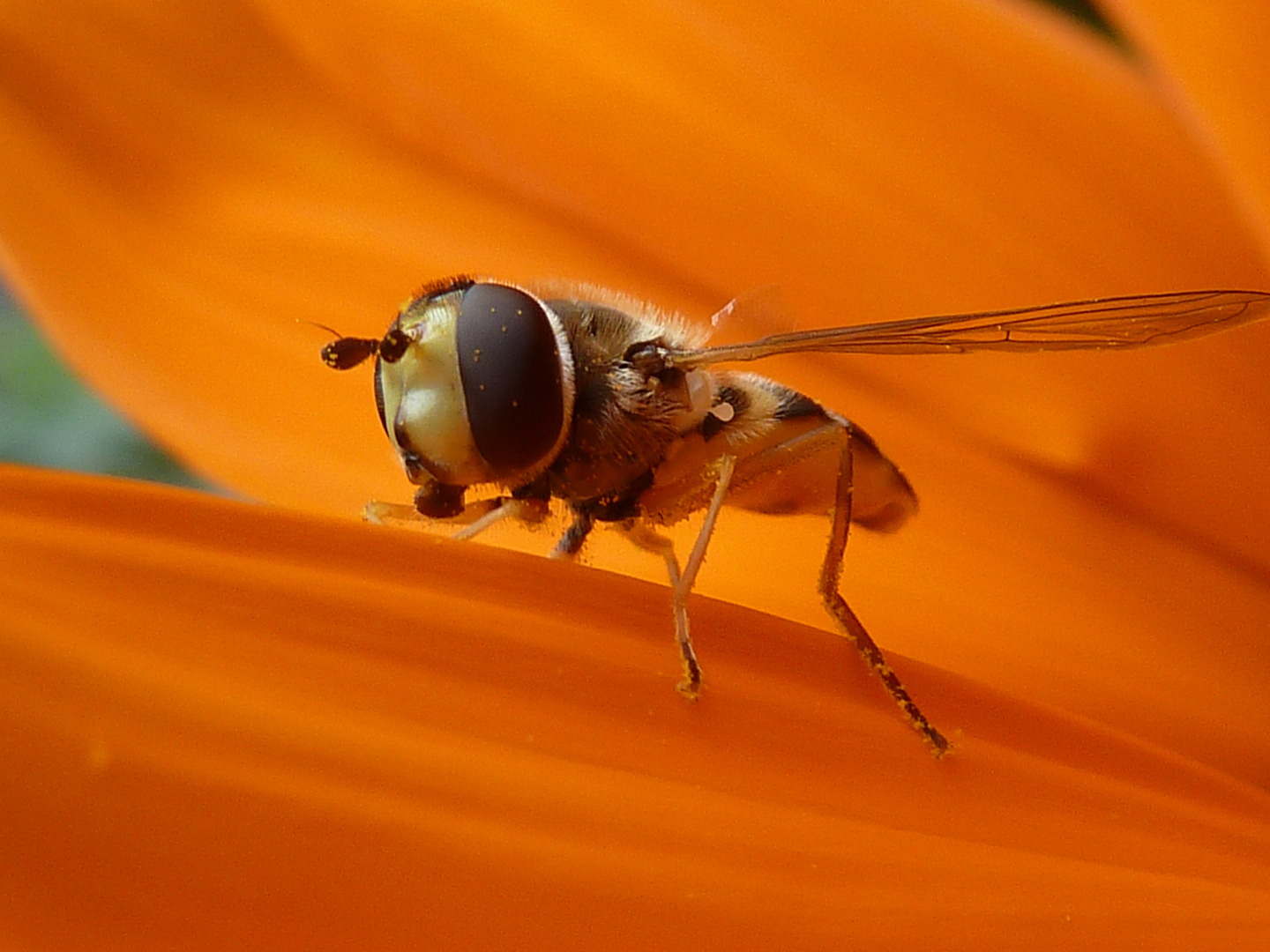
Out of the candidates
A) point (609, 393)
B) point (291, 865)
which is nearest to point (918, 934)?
point (291, 865)

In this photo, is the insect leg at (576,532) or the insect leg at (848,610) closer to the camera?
the insect leg at (848,610)

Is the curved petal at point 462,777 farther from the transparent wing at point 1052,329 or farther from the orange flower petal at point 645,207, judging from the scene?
the orange flower petal at point 645,207

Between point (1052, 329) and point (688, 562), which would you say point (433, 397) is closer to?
point (688, 562)

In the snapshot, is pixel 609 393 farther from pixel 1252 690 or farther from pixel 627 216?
pixel 1252 690

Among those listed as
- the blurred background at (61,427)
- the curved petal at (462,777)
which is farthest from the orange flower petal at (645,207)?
the blurred background at (61,427)

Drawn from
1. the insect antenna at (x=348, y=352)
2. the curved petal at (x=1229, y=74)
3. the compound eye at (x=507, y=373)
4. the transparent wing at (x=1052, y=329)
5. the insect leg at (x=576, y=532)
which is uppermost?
the curved petal at (x=1229, y=74)

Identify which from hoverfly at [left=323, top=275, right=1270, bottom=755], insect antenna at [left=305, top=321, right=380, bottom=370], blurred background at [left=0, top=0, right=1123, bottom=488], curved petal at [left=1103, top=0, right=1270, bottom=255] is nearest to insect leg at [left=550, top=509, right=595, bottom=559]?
hoverfly at [left=323, top=275, right=1270, bottom=755]
